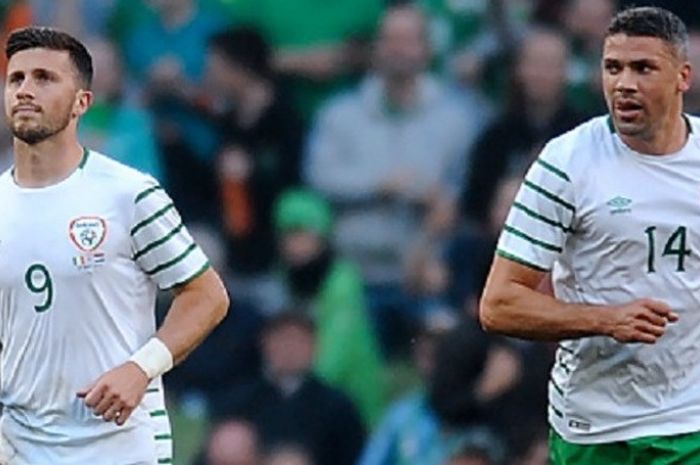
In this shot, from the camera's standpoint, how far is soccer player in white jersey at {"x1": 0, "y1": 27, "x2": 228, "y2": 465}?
723 cm

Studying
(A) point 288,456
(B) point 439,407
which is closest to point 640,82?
(B) point 439,407

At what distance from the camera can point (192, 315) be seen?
740cm

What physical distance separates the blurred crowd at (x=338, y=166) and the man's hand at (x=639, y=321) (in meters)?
4.06

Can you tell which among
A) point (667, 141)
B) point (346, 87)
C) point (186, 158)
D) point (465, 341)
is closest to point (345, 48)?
point (346, 87)

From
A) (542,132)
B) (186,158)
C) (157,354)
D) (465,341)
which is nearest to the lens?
(157,354)

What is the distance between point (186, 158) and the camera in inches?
501

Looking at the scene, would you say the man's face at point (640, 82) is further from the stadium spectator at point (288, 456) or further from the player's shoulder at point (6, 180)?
the stadium spectator at point (288, 456)

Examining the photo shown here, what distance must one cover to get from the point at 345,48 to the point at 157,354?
18.1 ft

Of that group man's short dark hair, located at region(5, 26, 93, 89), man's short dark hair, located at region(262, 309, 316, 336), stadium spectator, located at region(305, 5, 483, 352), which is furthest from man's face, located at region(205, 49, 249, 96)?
man's short dark hair, located at region(5, 26, 93, 89)

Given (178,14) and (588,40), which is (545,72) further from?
(178,14)

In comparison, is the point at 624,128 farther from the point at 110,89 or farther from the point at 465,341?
the point at 110,89

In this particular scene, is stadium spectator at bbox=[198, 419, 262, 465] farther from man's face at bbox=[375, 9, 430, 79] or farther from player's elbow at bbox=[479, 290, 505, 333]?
player's elbow at bbox=[479, 290, 505, 333]

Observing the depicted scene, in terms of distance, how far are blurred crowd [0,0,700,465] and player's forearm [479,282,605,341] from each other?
12.7 feet

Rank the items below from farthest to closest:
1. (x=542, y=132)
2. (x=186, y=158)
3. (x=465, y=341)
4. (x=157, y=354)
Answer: (x=186, y=158), (x=542, y=132), (x=465, y=341), (x=157, y=354)
